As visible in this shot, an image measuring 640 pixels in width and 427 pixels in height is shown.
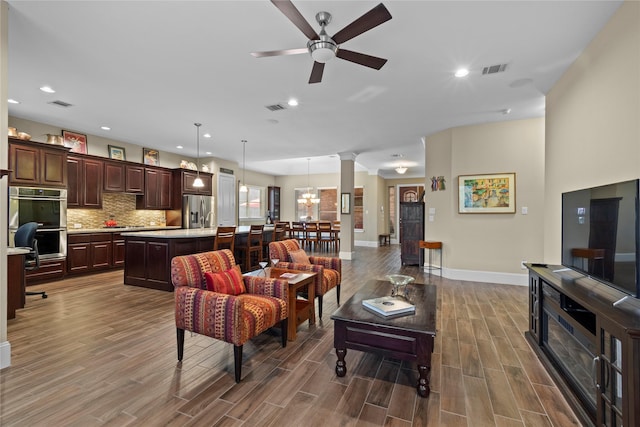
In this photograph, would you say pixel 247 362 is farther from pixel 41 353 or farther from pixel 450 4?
pixel 450 4

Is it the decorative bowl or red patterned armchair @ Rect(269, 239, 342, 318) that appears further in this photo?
red patterned armchair @ Rect(269, 239, 342, 318)

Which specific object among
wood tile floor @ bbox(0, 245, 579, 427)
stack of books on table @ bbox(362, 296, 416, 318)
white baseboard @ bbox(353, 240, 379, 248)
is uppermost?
stack of books on table @ bbox(362, 296, 416, 318)

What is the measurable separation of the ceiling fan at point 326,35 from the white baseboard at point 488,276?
13.9 feet

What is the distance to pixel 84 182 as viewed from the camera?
5781mm

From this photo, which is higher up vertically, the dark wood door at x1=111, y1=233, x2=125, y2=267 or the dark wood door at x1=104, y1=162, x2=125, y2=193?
the dark wood door at x1=104, y1=162, x2=125, y2=193

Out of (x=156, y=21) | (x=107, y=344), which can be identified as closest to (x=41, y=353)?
(x=107, y=344)

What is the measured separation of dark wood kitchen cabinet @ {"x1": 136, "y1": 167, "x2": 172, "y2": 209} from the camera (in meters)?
6.98

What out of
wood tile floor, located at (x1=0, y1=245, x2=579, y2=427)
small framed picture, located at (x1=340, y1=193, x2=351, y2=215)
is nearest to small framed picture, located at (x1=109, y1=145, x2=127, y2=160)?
wood tile floor, located at (x1=0, y1=245, x2=579, y2=427)

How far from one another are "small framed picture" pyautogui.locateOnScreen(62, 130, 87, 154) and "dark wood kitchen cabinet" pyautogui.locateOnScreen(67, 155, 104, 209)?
0.24 meters

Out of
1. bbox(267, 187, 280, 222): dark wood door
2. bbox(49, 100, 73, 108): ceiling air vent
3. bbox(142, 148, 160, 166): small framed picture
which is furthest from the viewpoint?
bbox(267, 187, 280, 222): dark wood door

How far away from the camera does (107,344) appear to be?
272 centimetres

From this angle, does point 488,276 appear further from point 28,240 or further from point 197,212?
point 28,240

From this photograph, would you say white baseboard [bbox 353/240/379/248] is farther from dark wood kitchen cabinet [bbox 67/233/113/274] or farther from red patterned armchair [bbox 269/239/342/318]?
dark wood kitchen cabinet [bbox 67/233/113/274]

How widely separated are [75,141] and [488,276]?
8335mm
